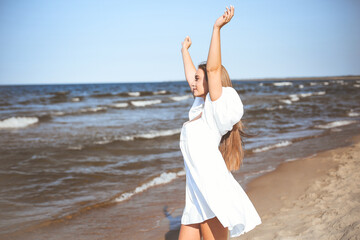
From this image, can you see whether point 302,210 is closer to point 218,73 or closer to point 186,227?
point 186,227

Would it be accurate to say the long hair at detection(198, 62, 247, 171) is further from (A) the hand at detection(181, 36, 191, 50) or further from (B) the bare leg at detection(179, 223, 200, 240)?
(A) the hand at detection(181, 36, 191, 50)

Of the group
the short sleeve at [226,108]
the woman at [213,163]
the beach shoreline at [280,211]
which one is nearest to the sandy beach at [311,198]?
the beach shoreline at [280,211]

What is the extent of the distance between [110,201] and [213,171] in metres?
3.69

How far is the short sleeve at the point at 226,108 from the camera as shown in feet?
7.32

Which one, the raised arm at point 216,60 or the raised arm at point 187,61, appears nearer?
the raised arm at point 216,60

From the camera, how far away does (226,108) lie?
2.23 metres

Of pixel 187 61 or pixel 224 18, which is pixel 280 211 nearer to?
pixel 187 61

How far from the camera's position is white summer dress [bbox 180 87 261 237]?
2.26 m

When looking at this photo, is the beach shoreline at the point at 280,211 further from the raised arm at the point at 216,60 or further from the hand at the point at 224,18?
the hand at the point at 224,18

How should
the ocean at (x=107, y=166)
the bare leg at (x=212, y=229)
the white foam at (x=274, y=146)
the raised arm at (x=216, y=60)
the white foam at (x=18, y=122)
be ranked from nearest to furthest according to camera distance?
the raised arm at (x=216, y=60)
the bare leg at (x=212, y=229)
the ocean at (x=107, y=166)
the white foam at (x=274, y=146)
the white foam at (x=18, y=122)

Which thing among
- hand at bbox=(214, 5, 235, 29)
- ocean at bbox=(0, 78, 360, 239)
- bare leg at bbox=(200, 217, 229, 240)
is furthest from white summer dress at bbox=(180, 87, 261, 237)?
ocean at bbox=(0, 78, 360, 239)

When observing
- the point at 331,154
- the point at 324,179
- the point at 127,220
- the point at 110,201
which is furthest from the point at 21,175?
the point at 331,154

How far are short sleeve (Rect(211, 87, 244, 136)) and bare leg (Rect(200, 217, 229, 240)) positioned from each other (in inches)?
31.1

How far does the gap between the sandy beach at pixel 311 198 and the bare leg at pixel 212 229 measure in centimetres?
111
